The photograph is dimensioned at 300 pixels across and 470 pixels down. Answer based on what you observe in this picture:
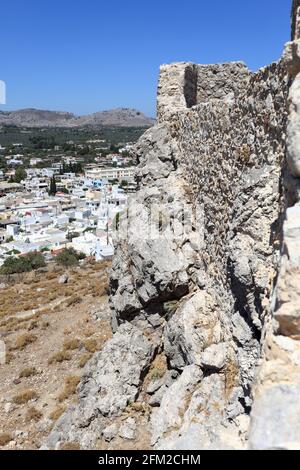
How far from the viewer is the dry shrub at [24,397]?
9781mm

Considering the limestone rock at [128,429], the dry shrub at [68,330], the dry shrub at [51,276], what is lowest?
the dry shrub at [51,276]

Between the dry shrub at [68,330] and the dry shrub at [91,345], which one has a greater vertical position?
the dry shrub at [91,345]

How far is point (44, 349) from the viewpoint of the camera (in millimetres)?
12164

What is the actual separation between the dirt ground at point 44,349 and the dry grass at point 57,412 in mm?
21

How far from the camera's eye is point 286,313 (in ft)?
10.6

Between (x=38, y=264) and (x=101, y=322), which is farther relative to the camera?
(x=38, y=264)

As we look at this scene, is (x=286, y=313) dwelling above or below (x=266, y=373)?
above

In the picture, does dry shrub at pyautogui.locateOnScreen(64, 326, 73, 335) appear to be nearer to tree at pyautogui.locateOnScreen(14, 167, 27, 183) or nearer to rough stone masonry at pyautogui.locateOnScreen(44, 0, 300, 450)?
rough stone masonry at pyautogui.locateOnScreen(44, 0, 300, 450)

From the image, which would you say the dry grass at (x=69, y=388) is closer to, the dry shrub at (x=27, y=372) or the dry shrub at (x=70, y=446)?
the dry shrub at (x=27, y=372)

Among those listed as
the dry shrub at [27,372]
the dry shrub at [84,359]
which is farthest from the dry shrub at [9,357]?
the dry shrub at [84,359]

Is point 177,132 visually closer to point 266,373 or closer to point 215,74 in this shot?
point 215,74

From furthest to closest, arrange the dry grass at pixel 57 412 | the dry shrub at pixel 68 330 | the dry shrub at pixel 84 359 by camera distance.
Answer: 1. the dry shrub at pixel 68 330
2. the dry shrub at pixel 84 359
3. the dry grass at pixel 57 412

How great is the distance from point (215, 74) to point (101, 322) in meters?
8.15

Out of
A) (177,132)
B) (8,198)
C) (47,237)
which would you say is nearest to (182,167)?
(177,132)
